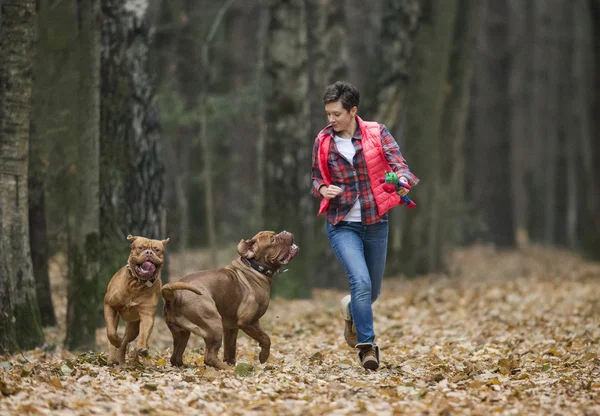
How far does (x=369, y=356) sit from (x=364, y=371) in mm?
191

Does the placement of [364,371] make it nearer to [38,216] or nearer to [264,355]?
[264,355]

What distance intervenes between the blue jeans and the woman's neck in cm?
78

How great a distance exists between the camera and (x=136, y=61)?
11.1 meters

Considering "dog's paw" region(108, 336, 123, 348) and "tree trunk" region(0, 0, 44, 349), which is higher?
"tree trunk" region(0, 0, 44, 349)

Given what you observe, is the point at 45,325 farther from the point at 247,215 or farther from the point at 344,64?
the point at 247,215

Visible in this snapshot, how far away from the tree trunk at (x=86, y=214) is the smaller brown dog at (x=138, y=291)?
2.45 m

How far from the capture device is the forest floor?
648 centimetres

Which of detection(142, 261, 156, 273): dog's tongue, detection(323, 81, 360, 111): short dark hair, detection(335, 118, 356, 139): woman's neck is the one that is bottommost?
detection(142, 261, 156, 273): dog's tongue

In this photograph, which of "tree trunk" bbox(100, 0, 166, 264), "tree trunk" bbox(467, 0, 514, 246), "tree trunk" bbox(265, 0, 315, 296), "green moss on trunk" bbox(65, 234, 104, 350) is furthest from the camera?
"tree trunk" bbox(467, 0, 514, 246)

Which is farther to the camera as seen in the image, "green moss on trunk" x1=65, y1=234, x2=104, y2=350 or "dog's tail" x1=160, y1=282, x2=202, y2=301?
"green moss on trunk" x1=65, y1=234, x2=104, y2=350

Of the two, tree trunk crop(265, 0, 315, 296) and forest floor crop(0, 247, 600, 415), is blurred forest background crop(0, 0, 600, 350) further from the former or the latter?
forest floor crop(0, 247, 600, 415)

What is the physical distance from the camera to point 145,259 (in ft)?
23.9

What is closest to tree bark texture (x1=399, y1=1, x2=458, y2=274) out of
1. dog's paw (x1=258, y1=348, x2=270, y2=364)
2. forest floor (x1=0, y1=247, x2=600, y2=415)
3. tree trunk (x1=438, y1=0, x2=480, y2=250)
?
tree trunk (x1=438, y1=0, x2=480, y2=250)

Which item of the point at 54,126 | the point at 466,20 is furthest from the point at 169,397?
the point at 466,20
